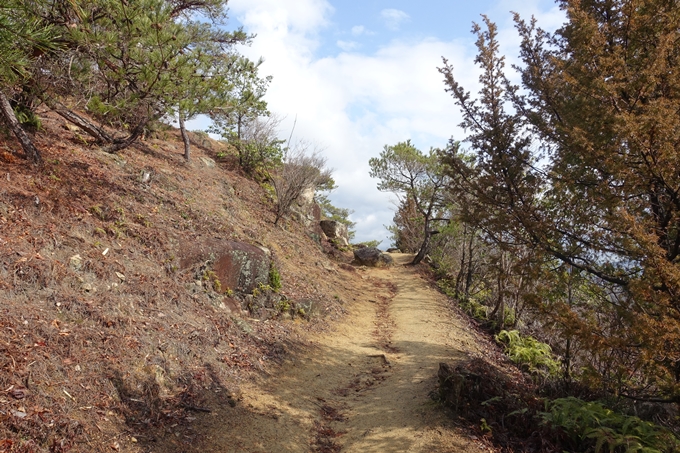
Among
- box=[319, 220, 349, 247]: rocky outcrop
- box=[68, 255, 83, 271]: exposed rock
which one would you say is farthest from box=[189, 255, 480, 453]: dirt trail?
box=[319, 220, 349, 247]: rocky outcrop

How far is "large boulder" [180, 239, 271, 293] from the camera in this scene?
334 inches

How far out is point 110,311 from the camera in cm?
563

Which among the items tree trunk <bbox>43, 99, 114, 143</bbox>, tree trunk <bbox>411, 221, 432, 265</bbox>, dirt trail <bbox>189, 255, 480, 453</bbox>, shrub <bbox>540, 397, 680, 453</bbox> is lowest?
dirt trail <bbox>189, 255, 480, 453</bbox>

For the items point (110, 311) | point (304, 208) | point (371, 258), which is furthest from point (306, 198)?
point (110, 311)

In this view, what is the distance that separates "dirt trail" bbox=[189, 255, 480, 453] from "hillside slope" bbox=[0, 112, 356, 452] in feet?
1.34

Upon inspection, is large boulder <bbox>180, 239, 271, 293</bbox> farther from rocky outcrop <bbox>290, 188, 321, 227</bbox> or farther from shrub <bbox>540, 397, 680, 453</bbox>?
rocky outcrop <bbox>290, 188, 321, 227</bbox>

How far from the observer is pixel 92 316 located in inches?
210

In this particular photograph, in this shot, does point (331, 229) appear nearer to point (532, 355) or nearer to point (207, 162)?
point (207, 162)

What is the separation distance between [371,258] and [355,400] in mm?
16369

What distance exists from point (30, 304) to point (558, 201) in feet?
22.5

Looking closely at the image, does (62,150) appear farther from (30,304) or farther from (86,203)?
(30,304)

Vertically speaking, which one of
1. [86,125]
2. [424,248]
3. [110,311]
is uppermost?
[86,125]

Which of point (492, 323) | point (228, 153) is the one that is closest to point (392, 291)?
point (492, 323)

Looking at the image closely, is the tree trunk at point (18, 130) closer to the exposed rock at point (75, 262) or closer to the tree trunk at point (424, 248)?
the exposed rock at point (75, 262)
